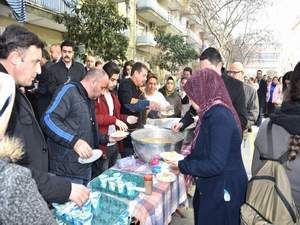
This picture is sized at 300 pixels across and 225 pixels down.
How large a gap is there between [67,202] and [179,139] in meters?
1.54

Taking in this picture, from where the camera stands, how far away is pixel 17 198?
3.91 feet

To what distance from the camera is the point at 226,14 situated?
21516 millimetres

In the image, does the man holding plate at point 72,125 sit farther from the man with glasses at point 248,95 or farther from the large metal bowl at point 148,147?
the man with glasses at point 248,95

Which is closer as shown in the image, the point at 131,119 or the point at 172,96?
the point at 131,119

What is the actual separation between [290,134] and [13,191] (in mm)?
1707

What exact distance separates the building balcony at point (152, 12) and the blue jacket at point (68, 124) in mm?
22652

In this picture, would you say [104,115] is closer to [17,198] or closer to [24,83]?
[24,83]

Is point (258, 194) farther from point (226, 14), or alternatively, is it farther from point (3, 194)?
point (226, 14)

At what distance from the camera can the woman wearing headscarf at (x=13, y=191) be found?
3.86ft

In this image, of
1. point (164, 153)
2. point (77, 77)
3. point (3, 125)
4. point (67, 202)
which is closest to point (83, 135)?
point (164, 153)

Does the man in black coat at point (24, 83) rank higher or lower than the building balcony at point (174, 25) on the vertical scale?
lower

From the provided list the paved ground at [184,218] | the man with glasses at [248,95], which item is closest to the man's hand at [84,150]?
the paved ground at [184,218]

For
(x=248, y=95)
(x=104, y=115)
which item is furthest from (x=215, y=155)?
(x=248, y=95)

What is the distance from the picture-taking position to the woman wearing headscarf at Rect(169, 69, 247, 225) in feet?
7.47
